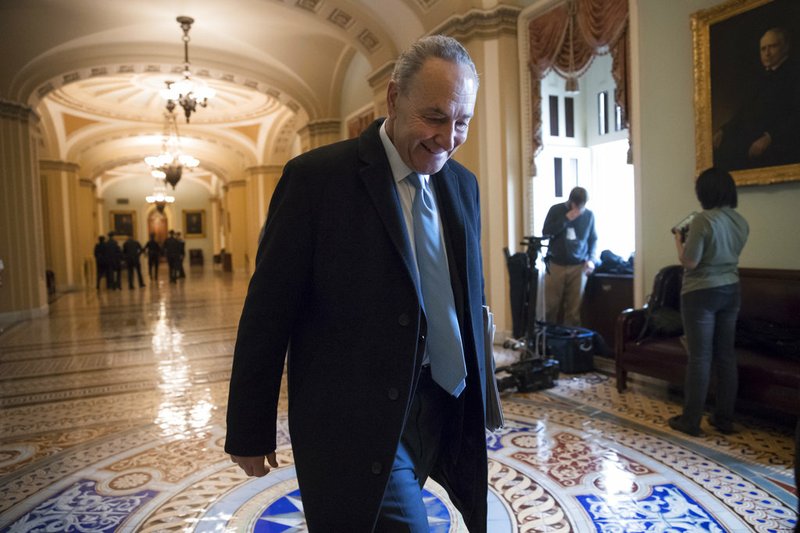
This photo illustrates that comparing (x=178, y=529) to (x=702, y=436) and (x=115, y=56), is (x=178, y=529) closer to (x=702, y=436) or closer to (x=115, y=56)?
(x=702, y=436)

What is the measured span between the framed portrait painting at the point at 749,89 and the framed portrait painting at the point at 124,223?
28738 millimetres

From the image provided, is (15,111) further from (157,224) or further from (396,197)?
(157,224)

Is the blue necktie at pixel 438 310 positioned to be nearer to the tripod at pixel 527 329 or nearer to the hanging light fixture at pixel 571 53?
the tripod at pixel 527 329

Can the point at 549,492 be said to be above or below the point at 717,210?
below

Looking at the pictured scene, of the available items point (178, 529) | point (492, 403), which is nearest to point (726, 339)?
point (492, 403)

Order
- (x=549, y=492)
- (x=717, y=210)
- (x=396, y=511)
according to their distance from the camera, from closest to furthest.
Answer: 1. (x=396, y=511)
2. (x=549, y=492)
3. (x=717, y=210)

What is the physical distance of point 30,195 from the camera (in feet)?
32.5

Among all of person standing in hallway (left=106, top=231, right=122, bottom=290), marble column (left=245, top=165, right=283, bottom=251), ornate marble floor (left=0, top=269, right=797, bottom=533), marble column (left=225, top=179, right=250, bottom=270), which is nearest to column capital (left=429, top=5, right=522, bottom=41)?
ornate marble floor (left=0, top=269, right=797, bottom=533)

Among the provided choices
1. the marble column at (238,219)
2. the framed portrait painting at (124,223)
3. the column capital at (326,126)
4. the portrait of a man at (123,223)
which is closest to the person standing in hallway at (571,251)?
the column capital at (326,126)

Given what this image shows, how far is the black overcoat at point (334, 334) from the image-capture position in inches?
45.3

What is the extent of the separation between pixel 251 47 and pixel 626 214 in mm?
6966

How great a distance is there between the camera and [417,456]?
132 centimetres

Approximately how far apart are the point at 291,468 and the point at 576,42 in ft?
16.1

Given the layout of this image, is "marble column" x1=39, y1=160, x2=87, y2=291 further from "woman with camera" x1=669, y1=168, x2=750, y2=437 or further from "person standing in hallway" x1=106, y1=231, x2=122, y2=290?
"woman with camera" x1=669, y1=168, x2=750, y2=437
